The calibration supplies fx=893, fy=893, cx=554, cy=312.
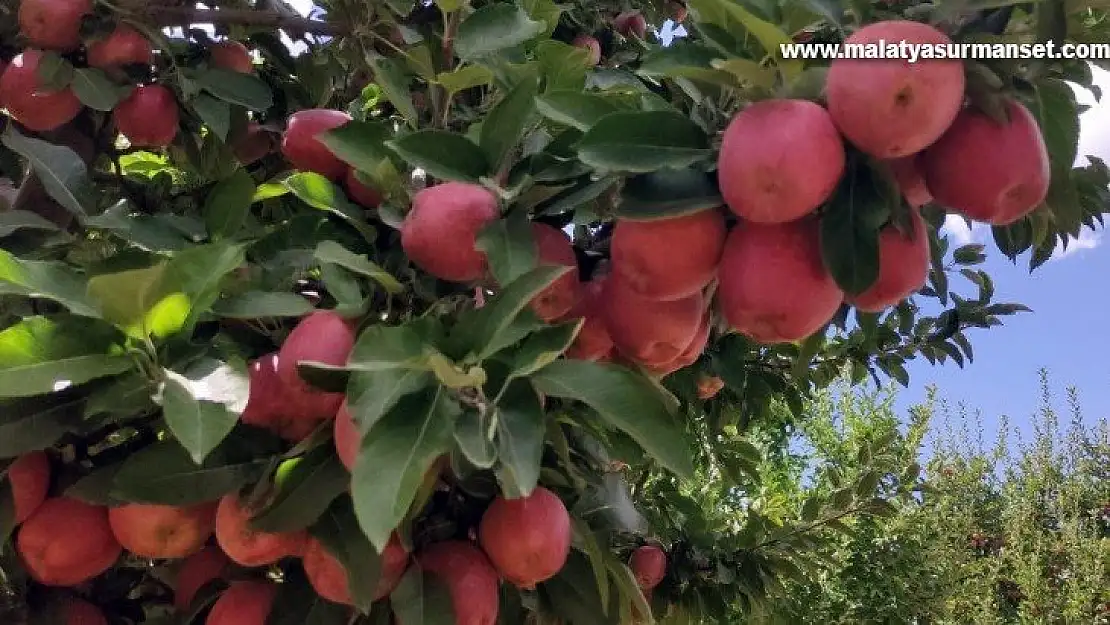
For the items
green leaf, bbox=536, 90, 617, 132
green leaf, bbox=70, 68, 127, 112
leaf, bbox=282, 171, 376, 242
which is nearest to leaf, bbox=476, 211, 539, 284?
green leaf, bbox=536, 90, 617, 132

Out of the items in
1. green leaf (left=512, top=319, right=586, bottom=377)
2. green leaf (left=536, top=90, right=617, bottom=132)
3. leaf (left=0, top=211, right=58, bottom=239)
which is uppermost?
green leaf (left=536, top=90, right=617, bottom=132)

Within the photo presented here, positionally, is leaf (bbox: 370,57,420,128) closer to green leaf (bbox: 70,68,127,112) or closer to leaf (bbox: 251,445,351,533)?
leaf (bbox: 251,445,351,533)

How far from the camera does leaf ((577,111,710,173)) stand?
728 millimetres

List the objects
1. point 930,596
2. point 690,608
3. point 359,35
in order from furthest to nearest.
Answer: point 930,596 < point 690,608 < point 359,35

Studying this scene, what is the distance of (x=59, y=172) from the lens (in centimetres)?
109

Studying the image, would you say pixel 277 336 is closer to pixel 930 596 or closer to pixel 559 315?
pixel 559 315

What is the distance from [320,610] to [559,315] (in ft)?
1.27

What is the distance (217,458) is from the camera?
815 millimetres

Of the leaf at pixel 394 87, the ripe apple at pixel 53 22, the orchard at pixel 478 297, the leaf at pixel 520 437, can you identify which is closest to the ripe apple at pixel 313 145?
the orchard at pixel 478 297

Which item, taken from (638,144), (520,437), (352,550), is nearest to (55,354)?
(352,550)

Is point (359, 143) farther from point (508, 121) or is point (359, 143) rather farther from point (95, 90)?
point (95, 90)

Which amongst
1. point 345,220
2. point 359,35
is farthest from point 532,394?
point 359,35

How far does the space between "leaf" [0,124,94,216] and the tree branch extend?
420 millimetres

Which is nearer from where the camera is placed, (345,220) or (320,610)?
(320,610)
